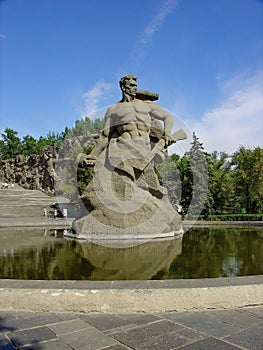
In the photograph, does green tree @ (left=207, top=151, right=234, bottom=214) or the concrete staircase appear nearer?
the concrete staircase

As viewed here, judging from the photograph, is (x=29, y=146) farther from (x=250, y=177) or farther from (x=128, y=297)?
(x=128, y=297)

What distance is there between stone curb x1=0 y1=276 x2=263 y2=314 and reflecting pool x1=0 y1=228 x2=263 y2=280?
139cm

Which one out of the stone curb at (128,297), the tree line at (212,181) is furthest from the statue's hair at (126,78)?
the tree line at (212,181)

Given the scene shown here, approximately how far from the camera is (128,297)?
3.62 metres

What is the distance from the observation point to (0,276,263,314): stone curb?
11.9ft

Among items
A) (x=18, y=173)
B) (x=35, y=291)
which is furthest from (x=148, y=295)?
(x=18, y=173)

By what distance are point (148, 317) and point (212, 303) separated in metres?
0.76

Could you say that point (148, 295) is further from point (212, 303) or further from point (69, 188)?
point (69, 188)

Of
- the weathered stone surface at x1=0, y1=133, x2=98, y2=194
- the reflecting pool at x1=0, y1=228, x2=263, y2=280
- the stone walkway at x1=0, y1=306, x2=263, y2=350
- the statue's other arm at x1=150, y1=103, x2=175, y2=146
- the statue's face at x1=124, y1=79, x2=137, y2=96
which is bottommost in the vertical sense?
the stone walkway at x1=0, y1=306, x2=263, y2=350

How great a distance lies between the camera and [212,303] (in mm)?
3707

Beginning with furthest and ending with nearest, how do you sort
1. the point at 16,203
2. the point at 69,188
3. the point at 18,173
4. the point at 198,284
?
the point at 18,173 → the point at 16,203 → the point at 69,188 → the point at 198,284

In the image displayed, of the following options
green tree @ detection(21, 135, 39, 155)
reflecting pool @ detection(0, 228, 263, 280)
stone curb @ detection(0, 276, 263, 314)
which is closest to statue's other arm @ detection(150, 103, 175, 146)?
reflecting pool @ detection(0, 228, 263, 280)

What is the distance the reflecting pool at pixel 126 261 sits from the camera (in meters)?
5.35

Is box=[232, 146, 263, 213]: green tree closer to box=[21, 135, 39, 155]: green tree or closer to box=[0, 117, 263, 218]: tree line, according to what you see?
box=[0, 117, 263, 218]: tree line
